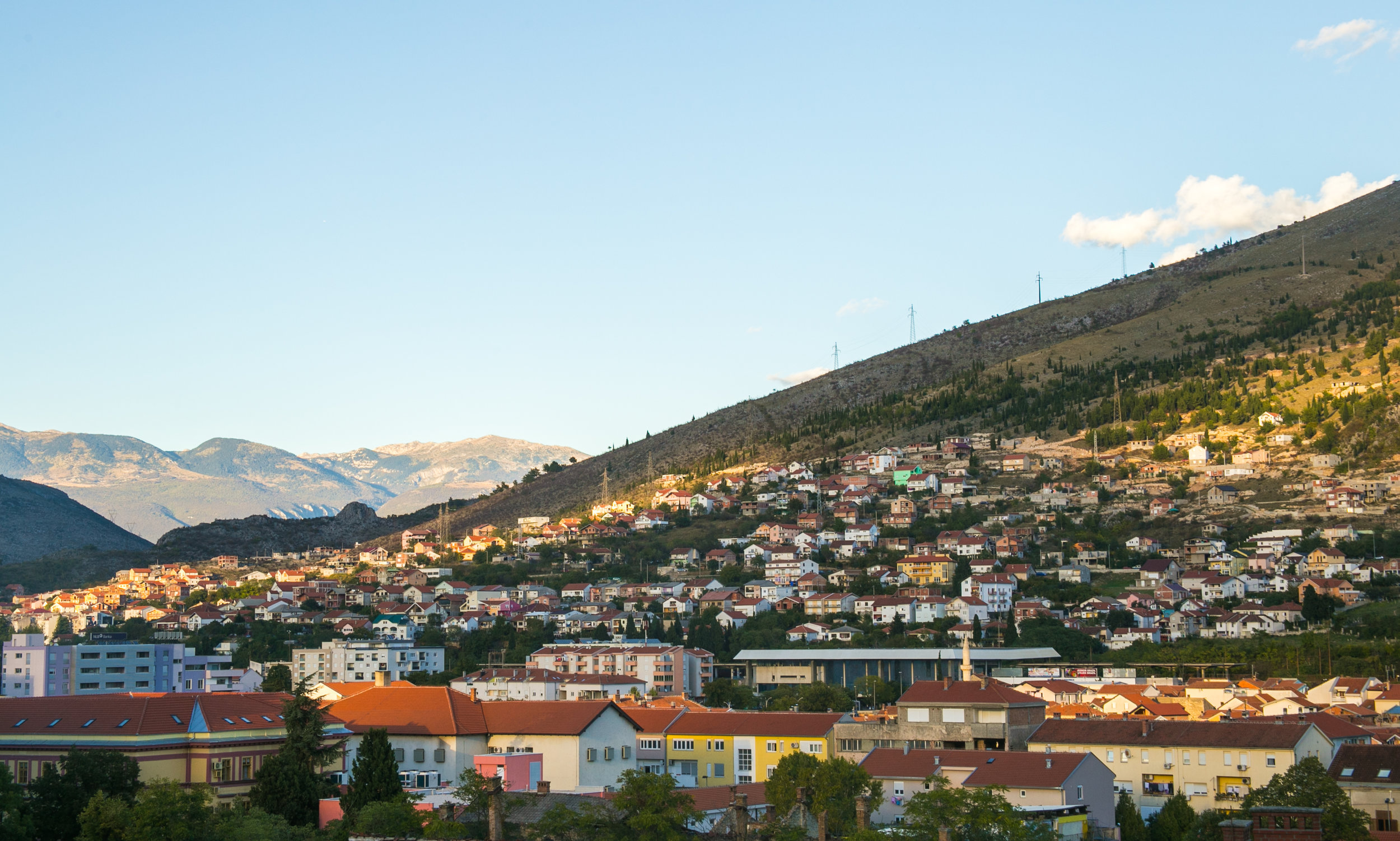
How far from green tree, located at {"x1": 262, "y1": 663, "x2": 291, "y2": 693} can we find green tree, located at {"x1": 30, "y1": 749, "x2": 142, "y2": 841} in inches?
841

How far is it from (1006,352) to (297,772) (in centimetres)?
15738

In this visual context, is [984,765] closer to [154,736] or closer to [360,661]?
[154,736]

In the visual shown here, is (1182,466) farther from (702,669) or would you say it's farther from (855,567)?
(702,669)

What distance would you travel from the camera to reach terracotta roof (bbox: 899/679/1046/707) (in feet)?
166

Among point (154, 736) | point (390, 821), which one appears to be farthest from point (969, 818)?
point (154, 736)

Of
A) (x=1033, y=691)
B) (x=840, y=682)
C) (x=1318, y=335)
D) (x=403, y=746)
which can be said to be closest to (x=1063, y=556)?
(x=840, y=682)

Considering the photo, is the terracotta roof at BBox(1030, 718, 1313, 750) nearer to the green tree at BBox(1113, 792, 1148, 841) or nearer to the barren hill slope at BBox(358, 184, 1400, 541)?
the green tree at BBox(1113, 792, 1148, 841)

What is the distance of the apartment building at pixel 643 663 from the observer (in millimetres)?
79375

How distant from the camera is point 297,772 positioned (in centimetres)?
3762

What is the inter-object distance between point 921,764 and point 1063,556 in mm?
60224

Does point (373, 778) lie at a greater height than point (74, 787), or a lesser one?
lesser

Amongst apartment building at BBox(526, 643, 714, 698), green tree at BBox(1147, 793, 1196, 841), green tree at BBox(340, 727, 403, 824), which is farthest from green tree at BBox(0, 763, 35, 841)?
apartment building at BBox(526, 643, 714, 698)

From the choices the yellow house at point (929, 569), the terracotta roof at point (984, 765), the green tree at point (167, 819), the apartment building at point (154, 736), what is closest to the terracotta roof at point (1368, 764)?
the terracotta roof at point (984, 765)

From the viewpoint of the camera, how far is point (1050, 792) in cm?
4053
